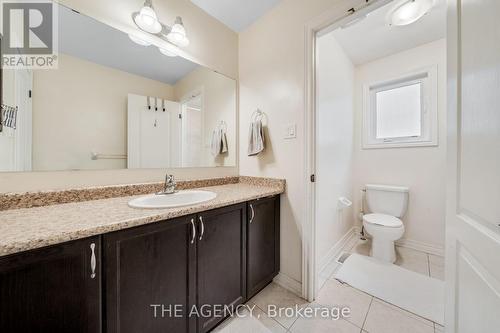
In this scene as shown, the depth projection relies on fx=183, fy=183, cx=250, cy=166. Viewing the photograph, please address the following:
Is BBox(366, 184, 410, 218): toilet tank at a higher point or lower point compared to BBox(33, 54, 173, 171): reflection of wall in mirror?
lower

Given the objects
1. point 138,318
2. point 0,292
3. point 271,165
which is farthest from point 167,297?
point 271,165

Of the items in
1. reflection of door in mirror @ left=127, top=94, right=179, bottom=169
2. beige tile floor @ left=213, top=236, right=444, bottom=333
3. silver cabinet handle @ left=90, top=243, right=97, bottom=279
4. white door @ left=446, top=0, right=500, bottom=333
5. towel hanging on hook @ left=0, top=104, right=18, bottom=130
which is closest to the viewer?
white door @ left=446, top=0, right=500, bottom=333

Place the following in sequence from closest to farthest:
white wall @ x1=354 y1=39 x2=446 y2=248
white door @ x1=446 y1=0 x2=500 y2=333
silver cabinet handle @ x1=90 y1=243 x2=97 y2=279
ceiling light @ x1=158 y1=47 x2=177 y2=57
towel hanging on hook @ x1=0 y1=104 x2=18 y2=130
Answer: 1. white door @ x1=446 y1=0 x2=500 y2=333
2. silver cabinet handle @ x1=90 y1=243 x2=97 y2=279
3. towel hanging on hook @ x1=0 y1=104 x2=18 y2=130
4. ceiling light @ x1=158 y1=47 x2=177 y2=57
5. white wall @ x1=354 y1=39 x2=446 y2=248

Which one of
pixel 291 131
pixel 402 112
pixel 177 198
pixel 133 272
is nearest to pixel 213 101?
pixel 291 131

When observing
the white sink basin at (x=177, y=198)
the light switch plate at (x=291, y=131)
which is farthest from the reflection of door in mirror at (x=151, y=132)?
the light switch plate at (x=291, y=131)

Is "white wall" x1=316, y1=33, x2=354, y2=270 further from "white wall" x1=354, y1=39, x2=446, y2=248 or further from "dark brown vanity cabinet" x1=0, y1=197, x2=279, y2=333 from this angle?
"dark brown vanity cabinet" x1=0, y1=197, x2=279, y2=333

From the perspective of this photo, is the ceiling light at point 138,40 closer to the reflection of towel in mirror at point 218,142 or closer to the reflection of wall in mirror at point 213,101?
the reflection of wall in mirror at point 213,101

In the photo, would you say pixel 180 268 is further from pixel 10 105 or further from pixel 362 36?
pixel 362 36

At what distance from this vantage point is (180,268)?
0.92 meters

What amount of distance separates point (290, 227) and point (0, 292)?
1447 mm

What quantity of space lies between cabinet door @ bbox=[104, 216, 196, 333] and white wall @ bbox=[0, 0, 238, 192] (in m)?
0.62

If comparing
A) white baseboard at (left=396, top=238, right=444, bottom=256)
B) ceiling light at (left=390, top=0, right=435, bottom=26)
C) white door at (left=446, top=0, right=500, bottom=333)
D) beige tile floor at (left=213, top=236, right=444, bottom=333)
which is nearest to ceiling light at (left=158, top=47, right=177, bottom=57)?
white door at (left=446, top=0, right=500, bottom=333)

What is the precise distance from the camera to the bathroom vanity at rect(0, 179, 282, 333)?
1.93 feet

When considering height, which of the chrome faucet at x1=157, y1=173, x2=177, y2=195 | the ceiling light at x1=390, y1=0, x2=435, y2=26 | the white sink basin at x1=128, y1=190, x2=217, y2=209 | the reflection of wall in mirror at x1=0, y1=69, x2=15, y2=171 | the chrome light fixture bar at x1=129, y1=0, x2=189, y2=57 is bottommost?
the white sink basin at x1=128, y1=190, x2=217, y2=209
